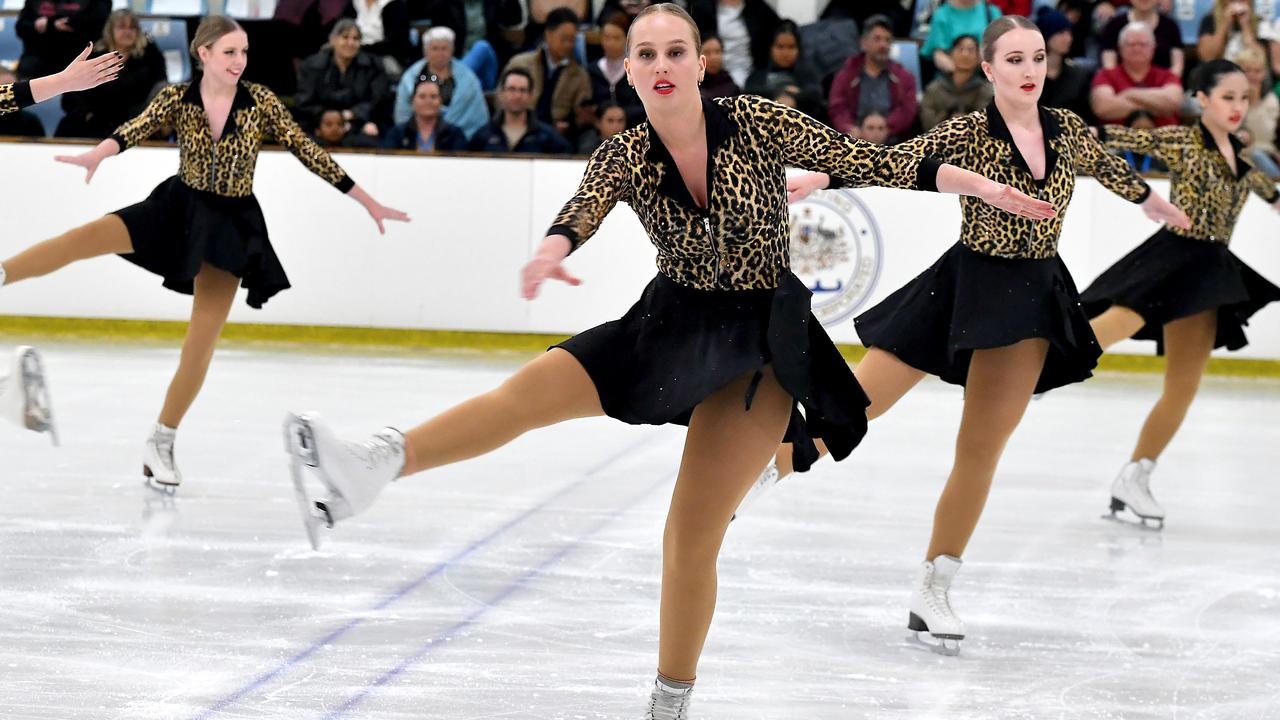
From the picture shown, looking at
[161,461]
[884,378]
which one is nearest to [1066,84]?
[884,378]

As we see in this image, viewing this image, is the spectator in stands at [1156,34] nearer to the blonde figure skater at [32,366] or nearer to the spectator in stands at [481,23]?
the spectator in stands at [481,23]

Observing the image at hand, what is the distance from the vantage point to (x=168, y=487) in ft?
16.4

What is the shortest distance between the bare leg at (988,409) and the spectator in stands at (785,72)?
580 cm

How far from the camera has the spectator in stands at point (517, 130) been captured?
28.8ft

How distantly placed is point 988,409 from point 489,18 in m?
7.18

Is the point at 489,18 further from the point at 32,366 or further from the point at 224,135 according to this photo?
the point at 32,366

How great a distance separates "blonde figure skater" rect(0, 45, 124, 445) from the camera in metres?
4.09

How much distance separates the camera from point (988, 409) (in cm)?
353

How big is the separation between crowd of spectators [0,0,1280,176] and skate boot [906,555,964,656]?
536 cm

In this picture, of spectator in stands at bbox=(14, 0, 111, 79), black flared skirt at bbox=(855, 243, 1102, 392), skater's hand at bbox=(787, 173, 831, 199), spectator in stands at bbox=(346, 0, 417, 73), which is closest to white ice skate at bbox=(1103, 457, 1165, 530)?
black flared skirt at bbox=(855, 243, 1102, 392)

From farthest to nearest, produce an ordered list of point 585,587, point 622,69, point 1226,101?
point 622,69 < point 1226,101 < point 585,587

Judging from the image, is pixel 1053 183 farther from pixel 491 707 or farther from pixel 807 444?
pixel 491 707

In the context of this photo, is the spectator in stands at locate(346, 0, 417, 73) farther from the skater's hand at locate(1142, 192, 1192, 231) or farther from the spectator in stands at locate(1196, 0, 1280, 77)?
the skater's hand at locate(1142, 192, 1192, 231)

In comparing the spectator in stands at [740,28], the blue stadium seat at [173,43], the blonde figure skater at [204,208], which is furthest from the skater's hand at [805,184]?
the blue stadium seat at [173,43]
